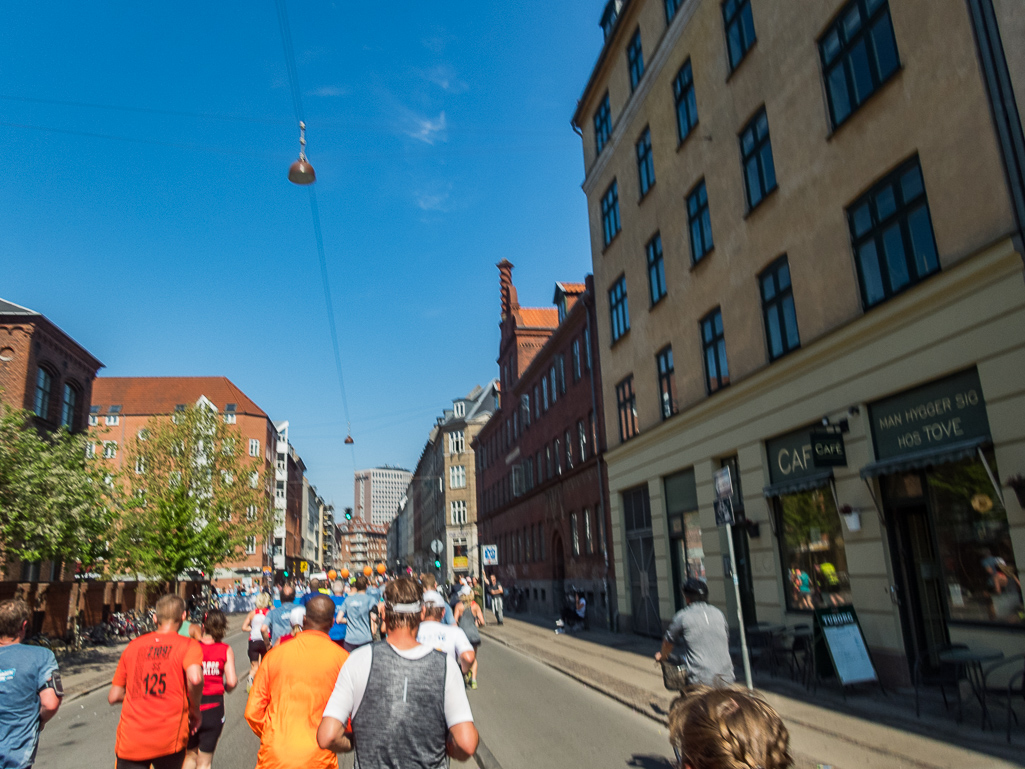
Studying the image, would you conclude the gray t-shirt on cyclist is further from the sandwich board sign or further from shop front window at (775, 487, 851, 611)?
shop front window at (775, 487, 851, 611)

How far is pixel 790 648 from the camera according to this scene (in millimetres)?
12055

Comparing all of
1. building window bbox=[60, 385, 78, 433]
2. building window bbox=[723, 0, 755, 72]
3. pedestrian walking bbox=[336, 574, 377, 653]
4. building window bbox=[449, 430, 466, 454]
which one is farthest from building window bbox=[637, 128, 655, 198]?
building window bbox=[449, 430, 466, 454]

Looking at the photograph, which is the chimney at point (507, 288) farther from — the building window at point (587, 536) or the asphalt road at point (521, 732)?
the asphalt road at point (521, 732)

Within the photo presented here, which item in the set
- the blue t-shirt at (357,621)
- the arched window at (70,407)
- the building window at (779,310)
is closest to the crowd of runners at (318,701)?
the blue t-shirt at (357,621)

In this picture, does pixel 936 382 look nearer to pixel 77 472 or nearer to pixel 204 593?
pixel 77 472

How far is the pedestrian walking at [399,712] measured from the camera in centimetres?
338

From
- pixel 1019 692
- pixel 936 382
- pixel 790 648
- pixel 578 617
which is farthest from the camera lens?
pixel 578 617

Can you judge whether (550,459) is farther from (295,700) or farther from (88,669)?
(295,700)

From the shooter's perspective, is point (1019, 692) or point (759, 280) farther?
point (759, 280)

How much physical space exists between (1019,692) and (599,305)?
1761 centimetres

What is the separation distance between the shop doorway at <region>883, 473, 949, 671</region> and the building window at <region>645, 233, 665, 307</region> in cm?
950

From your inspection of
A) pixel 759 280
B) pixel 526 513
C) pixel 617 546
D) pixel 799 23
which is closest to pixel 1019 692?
pixel 759 280

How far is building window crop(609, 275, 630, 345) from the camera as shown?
2228 centimetres

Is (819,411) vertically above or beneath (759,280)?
beneath
